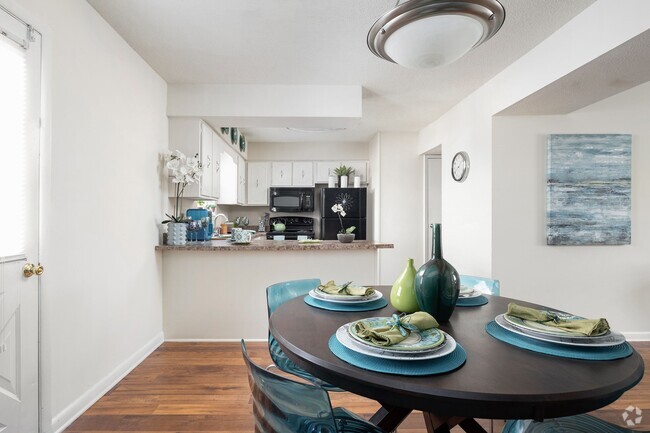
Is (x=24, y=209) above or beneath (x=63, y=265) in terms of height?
above

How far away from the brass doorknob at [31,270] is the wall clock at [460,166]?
3.52 meters

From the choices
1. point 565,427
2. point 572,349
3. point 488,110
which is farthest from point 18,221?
point 488,110

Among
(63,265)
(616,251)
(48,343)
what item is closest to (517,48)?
(616,251)

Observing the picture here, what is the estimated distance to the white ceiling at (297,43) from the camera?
2018 mm

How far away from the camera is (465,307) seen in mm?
1455

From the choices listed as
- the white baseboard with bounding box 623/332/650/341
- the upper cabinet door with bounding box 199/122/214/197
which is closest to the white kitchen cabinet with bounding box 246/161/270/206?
the upper cabinet door with bounding box 199/122/214/197

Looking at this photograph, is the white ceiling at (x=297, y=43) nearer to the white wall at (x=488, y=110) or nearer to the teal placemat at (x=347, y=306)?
the white wall at (x=488, y=110)

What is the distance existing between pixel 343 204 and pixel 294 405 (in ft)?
14.8

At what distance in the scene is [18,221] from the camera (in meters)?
1.52

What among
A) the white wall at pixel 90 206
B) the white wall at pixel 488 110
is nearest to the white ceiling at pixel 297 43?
the white wall at pixel 488 110

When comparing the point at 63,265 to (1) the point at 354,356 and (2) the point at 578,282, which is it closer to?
(1) the point at 354,356

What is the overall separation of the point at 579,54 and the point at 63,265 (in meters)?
3.18

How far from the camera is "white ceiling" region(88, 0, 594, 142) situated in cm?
202

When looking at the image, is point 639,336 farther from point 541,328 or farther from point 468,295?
point 541,328
